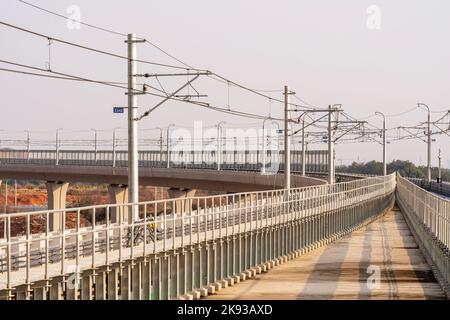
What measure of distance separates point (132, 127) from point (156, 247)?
647 cm

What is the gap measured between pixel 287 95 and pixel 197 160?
79.7m

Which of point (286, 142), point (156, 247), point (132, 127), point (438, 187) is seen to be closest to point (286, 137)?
point (286, 142)

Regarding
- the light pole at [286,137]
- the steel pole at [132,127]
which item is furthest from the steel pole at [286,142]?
the steel pole at [132,127]

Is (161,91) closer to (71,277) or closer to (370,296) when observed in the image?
(370,296)

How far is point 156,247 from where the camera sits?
30.8m

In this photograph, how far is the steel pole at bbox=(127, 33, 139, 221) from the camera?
116 feet

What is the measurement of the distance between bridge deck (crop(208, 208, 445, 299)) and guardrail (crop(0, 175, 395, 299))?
3.28 ft

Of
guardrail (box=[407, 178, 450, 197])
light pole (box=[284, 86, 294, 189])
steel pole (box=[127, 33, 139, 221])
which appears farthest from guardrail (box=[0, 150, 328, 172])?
steel pole (box=[127, 33, 139, 221])

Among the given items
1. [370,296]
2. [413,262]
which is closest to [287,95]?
[413,262]

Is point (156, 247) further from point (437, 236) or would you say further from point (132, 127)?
point (437, 236)

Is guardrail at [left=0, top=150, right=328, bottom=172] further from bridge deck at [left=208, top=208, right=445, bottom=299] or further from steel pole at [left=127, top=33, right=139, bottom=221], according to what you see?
steel pole at [left=127, top=33, right=139, bottom=221]

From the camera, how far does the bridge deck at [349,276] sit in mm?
38781
